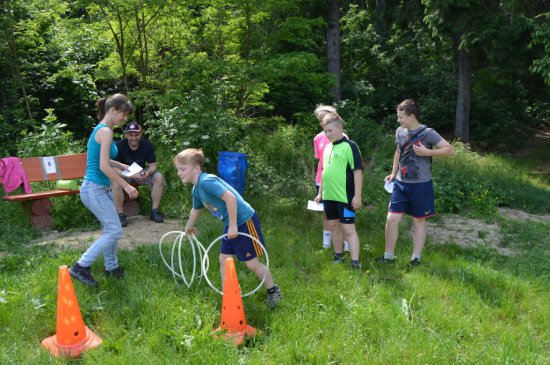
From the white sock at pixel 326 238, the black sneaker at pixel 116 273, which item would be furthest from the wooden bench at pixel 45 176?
the white sock at pixel 326 238

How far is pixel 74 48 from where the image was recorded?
11.6m

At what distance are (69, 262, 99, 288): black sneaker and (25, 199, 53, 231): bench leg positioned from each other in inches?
101

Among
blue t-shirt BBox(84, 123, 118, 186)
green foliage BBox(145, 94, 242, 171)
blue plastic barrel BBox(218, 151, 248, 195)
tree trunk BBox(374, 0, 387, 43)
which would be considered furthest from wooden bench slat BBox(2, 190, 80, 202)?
tree trunk BBox(374, 0, 387, 43)

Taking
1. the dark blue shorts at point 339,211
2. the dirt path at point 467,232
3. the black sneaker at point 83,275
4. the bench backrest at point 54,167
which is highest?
the bench backrest at point 54,167

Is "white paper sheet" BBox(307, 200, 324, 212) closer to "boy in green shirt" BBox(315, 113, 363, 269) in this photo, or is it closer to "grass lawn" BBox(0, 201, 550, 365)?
"boy in green shirt" BBox(315, 113, 363, 269)

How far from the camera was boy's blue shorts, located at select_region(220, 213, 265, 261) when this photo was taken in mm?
4180

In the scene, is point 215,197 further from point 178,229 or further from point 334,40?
point 334,40

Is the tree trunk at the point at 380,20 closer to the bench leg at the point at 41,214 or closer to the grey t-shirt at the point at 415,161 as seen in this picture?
the grey t-shirt at the point at 415,161

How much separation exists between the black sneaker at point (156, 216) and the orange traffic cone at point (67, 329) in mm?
3322

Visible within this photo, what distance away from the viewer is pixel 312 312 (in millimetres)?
4172

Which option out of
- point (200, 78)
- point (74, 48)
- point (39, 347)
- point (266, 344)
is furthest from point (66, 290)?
point (74, 48)

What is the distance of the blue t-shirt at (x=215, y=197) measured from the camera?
3.94 m

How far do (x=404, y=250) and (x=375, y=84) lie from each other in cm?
1558

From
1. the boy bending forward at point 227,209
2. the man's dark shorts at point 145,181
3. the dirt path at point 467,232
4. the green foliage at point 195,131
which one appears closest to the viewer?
the boy bending forward at point 227,209
